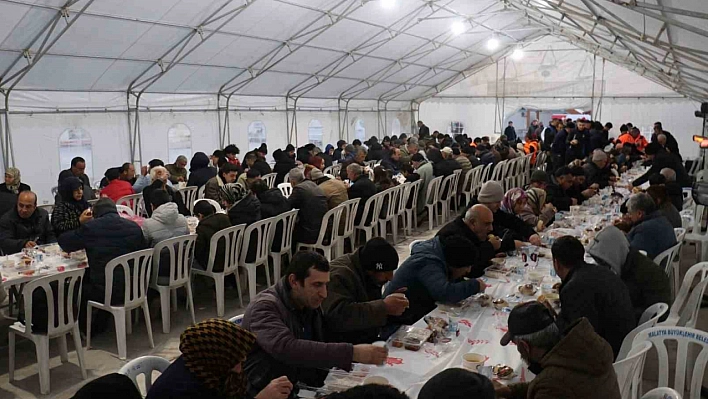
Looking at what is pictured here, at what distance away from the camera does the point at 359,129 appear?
64.2ft

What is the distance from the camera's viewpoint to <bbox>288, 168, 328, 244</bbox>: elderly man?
22.6ft

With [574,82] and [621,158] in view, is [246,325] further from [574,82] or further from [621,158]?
[574,82]

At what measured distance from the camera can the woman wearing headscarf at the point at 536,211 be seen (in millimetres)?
6031

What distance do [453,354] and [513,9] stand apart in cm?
1272

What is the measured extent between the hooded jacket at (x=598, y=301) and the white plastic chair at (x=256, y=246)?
355cm

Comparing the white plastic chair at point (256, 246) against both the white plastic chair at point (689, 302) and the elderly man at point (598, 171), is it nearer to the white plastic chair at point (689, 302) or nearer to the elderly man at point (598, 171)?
the white plastic chair at point (689, 302)

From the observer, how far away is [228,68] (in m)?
12.3

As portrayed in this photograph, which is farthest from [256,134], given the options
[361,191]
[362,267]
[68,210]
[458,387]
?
[458,387]

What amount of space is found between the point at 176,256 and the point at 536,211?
378cm

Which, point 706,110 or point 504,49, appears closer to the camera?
point 706,110

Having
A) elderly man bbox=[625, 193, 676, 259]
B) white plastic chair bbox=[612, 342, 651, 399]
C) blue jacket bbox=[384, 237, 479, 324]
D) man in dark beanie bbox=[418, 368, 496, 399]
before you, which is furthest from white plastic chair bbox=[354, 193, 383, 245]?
man in dark beanie bbox=[418, 368, 496, 399]

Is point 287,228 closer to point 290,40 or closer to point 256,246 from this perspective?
point 256,246

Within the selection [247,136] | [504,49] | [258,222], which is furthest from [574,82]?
[258,222]

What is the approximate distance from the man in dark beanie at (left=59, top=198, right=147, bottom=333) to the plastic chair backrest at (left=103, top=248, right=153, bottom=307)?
56 millimetres
